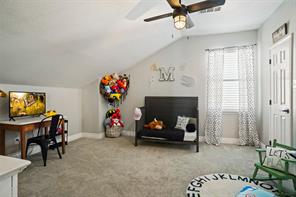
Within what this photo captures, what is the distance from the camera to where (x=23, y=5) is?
1738 millimetres

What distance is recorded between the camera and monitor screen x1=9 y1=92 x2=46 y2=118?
2.81m

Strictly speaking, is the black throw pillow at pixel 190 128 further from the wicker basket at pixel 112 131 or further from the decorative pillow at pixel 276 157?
the wicker basket at pixel 112 131

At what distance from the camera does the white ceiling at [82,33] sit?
6.43ft

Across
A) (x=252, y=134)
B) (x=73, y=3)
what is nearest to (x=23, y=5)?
(x=73, y=3)

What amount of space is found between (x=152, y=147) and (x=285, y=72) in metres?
2.79

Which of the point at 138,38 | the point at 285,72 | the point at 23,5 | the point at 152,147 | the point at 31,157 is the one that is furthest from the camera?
the point at 152,147

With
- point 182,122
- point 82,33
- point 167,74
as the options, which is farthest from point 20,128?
point 167,74

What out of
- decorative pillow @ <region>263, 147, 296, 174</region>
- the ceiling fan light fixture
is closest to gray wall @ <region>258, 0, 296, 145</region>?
decorative pillow @ <region>263, 147, 296, 174</region>

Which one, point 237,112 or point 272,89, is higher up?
point 272,89

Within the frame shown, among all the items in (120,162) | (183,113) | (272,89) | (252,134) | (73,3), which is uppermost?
(73,3)

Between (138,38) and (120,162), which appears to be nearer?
(120,162)

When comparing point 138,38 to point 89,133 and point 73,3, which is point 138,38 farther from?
point 89,133

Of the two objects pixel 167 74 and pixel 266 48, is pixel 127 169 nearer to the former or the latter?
pixel 167 74

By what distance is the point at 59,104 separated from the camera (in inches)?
155
